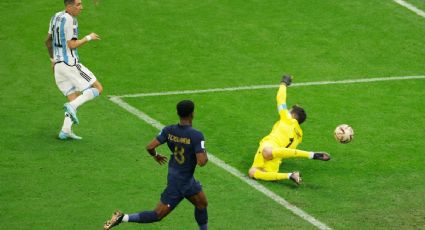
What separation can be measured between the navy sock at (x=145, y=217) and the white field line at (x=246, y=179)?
2.63 meters

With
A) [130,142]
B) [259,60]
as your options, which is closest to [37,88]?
[130,142]

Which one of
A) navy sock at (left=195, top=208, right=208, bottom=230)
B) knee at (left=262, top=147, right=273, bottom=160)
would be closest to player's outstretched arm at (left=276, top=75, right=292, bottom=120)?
knee at (left=262, top=147, right=273, bottom=160)

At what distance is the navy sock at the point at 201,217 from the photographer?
14.6m

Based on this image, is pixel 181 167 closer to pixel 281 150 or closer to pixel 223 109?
pixel 281 150

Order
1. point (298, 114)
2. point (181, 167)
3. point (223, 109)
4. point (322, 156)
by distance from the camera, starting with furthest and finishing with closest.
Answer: point (223, 109)
point (298, 114)
point (322, 156)
point (181, 167)

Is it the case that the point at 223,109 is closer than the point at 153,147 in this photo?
No

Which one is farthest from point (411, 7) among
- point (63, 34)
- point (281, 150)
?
point (63, 34)

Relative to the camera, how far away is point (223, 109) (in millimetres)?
20734

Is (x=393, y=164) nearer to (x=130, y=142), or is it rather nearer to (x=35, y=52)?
(x=130, y=142)

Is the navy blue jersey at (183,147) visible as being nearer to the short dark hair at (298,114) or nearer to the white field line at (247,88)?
the white field line at (247,88)

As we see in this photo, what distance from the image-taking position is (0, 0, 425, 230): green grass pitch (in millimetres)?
16344

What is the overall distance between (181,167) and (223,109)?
649cm

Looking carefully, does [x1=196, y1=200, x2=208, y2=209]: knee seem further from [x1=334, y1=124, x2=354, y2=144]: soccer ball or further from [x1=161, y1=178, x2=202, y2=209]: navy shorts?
[x1=334, y1=124, x2=354, y2=144]: soccer ball

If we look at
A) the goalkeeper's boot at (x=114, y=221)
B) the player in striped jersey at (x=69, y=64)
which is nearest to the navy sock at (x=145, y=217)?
the goalkeeper's boot at (x=114, y=221)
